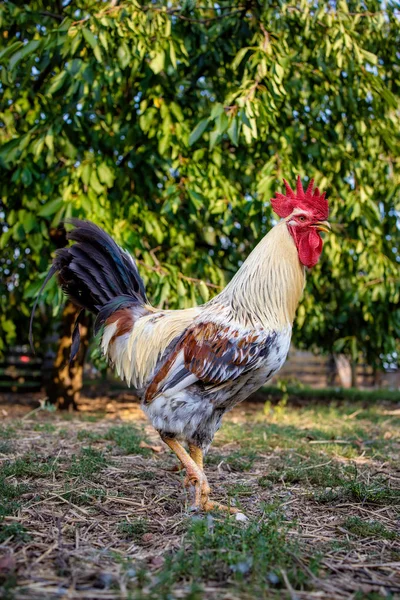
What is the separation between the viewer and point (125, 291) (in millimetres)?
3869

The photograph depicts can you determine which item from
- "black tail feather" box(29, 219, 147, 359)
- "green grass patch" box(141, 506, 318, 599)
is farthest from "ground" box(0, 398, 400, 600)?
"black tail feather" box(29, 219, 147, 359)

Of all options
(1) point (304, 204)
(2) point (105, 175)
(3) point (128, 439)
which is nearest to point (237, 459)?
(3) point (128, 439)

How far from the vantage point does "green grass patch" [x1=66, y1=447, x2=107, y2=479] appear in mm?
3652

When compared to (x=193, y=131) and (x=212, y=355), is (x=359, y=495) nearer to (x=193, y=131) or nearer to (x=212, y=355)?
(x=212, y=355)

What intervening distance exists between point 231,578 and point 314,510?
1.27 m

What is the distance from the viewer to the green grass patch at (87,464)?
3.65 m

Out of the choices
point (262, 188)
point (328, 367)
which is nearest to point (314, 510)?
point (262, 188)

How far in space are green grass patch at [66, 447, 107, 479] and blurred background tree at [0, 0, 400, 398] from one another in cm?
135

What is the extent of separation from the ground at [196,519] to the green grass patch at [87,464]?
0.5 inches

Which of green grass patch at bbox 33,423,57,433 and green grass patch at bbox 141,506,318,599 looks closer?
green grass patch at bbox 141,506,318,599

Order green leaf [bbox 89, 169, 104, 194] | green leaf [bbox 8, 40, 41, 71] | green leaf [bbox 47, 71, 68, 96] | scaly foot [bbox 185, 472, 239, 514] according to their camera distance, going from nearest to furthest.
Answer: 1. scaly foot [bbox 185, 472, 239, 514]
2. green leaf [bbox 8, 40, 41, 71]
3. green leaf [bbox 47, 71, 68, 96]
4. green leaf [bbox 89, 169, 104, 194]

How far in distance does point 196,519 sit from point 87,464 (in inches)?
58.0

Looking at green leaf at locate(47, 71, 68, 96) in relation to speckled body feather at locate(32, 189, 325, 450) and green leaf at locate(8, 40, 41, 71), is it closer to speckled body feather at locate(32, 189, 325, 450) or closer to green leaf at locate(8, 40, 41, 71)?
green leaf at locate(8, 40, 41, 71)

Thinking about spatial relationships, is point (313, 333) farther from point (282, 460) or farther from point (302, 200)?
point (302, 200)
